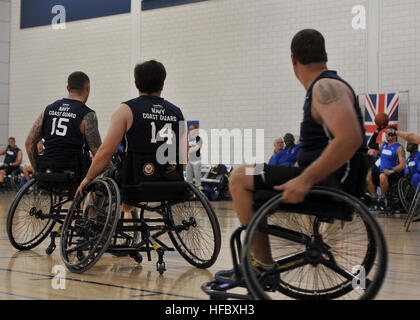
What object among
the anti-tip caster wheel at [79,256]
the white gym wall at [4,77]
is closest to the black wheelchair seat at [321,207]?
the anti-tip caster wheel at [79,256]

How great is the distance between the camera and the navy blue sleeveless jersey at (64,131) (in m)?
4.14

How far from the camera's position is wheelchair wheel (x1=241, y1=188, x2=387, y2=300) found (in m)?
2.04

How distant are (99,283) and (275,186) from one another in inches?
50.8

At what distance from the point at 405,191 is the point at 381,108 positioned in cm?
210

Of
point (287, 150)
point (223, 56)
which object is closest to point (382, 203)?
point (287, 150)

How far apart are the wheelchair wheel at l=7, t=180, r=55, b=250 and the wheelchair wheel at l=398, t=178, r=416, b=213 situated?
5.00 metres

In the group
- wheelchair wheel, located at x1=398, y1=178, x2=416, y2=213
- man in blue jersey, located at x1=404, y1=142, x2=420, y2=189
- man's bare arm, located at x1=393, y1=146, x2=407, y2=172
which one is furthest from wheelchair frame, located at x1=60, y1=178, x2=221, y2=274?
man in blue jersey, located at x1=404, y1=142, x2=420, y2=189

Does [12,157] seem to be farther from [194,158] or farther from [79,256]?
[79,256]

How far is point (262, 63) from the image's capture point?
37.7 feet

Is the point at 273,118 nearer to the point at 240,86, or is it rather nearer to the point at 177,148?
the point at 240,86

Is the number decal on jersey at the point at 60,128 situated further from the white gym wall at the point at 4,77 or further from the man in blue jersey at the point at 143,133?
the white gym wall at the point at 4,77

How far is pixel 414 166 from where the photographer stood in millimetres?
8461

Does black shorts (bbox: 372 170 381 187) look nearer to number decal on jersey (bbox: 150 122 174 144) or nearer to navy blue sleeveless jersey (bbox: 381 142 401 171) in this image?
navy blue sleeveless jersey (bbox: 381 142 401 171)

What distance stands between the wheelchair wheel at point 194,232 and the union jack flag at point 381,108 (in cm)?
659
